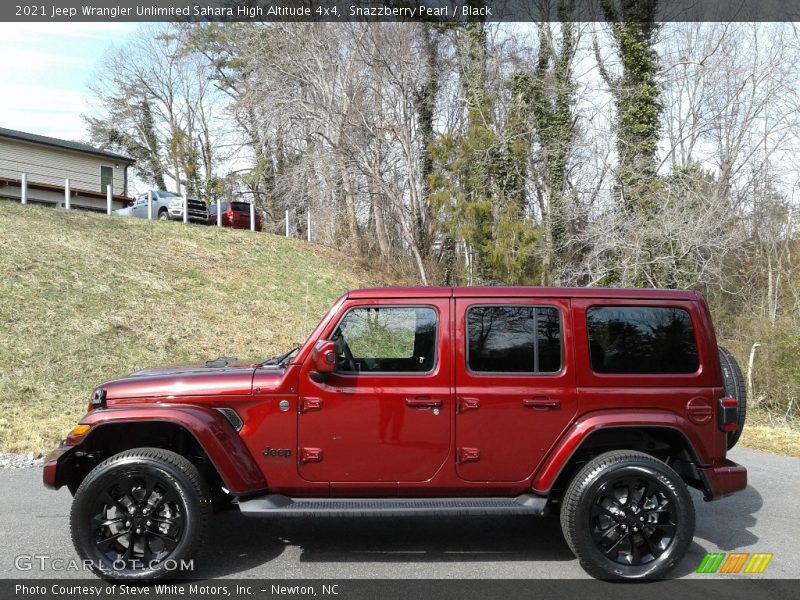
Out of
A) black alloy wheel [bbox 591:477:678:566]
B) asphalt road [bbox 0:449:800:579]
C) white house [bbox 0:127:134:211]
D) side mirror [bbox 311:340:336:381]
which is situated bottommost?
asphalt road [bbox 0:449:800:579]

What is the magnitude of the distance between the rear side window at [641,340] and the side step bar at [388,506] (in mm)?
1078

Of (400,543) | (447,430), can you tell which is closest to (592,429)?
(447,430)

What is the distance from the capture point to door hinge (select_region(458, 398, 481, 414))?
4.50 m

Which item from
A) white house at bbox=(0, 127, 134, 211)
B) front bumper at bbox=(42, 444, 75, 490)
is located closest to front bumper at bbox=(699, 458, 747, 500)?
front bumper at bbox=(42, 444, 75, 490)

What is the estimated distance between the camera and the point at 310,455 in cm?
447

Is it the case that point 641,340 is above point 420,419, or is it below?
above

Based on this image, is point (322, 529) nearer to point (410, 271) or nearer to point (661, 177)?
point (661, 177)

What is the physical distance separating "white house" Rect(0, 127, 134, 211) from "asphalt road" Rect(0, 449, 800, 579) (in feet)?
84.0

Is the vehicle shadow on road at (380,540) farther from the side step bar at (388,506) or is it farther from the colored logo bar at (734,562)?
the colored logo bar at (734,562)

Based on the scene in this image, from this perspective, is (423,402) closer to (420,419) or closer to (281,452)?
(420,419)

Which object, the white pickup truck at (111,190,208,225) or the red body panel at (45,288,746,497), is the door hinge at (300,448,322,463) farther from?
the white pickup truck at (111,190,208,225)

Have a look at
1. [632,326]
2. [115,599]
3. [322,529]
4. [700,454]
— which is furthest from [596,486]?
[115,599]

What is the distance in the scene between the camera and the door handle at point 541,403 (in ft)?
14.8

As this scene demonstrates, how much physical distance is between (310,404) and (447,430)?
0.92 metres
